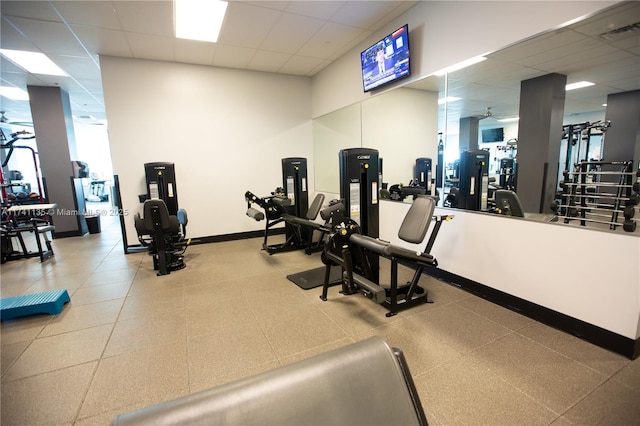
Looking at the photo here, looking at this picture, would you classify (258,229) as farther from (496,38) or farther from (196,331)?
(496,38)

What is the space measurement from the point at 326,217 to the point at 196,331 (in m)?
1.63

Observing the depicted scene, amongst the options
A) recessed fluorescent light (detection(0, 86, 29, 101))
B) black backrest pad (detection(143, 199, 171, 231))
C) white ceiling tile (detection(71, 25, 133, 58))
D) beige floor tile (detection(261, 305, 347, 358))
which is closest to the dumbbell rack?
beige floor tile (detection(261, 305, 347, 358))

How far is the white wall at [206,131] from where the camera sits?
500 centimetres

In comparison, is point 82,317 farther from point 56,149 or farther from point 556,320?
point 56,149

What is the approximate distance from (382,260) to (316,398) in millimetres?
3833

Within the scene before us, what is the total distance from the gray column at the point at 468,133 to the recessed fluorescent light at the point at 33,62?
22.1ft

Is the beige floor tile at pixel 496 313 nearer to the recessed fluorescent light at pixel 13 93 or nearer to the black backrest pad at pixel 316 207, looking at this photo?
the black backrest pad at pixel 316 207

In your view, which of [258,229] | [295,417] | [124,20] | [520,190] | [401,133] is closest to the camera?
[295,417]

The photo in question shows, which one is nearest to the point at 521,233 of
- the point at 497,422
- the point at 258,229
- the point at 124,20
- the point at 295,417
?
the point at 497,422

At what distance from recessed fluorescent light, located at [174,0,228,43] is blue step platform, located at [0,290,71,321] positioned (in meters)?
3.60

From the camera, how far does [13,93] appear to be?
6676 millimetres

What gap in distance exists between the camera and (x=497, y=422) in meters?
1.60

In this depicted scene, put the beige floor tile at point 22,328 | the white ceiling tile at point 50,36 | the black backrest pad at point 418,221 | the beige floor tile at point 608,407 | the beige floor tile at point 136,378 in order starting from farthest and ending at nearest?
the white ceiling tile at point 50,36 → the black backrest pad at point 418,221 → the beige floor tile at point 22,328 → the beige floor tile at point 136,378 → the beige floor tile at point 608,407

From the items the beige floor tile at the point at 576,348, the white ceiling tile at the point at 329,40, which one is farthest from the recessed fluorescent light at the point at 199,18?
the beige floor tile at the point at 576,348
